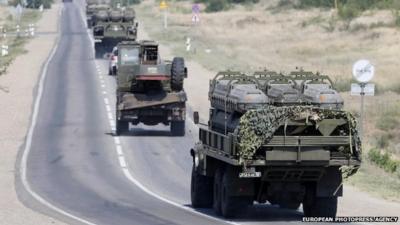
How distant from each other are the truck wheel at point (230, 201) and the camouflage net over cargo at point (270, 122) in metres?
0.89

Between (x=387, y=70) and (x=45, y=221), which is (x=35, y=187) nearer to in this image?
(x=45, y=221)

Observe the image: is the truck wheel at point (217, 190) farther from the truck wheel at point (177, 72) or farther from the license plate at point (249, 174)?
the truck wheel at point (177, 72)

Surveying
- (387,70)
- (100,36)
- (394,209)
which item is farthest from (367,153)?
(100,36)

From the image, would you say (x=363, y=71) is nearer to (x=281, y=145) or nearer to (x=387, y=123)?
(x=281, y=145)

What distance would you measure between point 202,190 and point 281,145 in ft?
11.9

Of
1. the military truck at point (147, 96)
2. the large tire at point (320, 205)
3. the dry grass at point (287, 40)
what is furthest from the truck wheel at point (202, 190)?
the dry grass at point (287, 40)

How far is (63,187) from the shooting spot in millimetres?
27906

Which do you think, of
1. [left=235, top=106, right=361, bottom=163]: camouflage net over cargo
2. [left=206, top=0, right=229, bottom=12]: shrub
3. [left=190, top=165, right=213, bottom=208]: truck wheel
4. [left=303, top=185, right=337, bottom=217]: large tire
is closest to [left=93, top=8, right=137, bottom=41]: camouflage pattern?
[left=190, top=165, right=213, bottom=208]: truck wheel

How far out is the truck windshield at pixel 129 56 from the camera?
38.9 meters

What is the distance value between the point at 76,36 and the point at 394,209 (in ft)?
235

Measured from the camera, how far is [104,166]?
32.4m

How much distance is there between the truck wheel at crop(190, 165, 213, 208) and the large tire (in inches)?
109

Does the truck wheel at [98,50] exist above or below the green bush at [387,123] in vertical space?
below

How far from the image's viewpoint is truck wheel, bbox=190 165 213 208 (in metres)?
22.8
